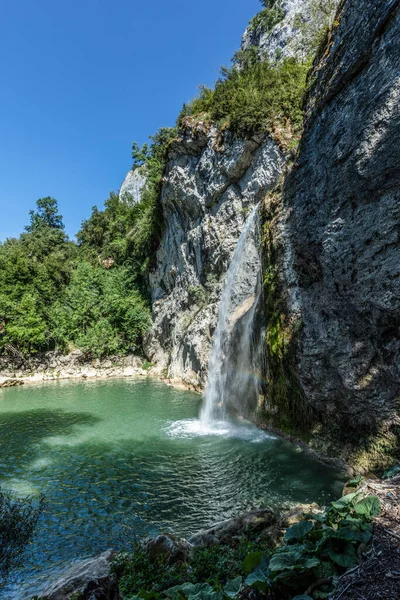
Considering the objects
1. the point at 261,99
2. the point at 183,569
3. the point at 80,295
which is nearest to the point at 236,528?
the point at 183,569

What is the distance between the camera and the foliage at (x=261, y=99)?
16641 mm

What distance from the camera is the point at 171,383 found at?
74.2 ft

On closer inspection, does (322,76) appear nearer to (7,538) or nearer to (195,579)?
(195,579)

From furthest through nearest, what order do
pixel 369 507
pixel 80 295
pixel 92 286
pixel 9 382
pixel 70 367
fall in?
pixel 92 286
pixel 80 295
pixel 70 367
pixel 9 382
pixel 369 507

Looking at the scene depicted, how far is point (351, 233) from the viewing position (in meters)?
7.92

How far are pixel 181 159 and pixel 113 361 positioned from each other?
51.3 feet

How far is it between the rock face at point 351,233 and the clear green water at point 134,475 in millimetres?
2025

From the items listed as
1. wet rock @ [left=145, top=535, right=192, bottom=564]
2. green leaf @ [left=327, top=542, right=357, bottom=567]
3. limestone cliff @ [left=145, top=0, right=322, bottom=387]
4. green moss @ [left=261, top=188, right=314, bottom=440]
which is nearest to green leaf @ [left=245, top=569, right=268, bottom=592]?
green leaf @ [left=327, top=542, right=357, bottom=567]

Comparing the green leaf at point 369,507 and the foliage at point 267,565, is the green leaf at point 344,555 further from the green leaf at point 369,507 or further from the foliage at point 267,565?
the green leaf at point 369,507

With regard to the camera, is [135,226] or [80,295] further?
[135,226]

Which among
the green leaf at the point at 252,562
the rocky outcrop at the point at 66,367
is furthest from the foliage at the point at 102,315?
the green leaf at the point at 252,562

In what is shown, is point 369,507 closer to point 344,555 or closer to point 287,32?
point 344,555

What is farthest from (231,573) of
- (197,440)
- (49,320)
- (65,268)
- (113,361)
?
(65,268)

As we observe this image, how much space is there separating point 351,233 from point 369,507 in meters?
5.50
